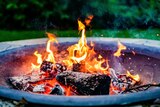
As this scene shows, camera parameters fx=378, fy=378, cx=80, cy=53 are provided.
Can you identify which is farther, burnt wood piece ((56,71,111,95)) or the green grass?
the green grass

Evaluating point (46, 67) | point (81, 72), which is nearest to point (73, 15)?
point (46, 67)

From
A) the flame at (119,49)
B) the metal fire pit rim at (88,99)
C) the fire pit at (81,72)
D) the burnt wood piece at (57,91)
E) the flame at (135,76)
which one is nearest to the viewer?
the metal fire pit rim at (88,99)

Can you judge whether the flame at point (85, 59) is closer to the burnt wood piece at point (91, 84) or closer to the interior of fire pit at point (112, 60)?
the interior of fire pit at point (112, 60)

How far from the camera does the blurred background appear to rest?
623cm

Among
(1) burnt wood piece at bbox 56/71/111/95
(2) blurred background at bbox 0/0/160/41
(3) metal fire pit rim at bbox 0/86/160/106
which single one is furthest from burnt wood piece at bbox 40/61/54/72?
(2) blurred background at bbox 0/0/160/41

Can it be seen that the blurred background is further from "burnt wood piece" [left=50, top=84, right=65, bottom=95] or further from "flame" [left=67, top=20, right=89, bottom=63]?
"burnt wood piece" [left=50, top=84, right=65, bottom=95]

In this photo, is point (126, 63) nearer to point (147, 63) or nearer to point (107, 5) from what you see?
point (147, 63)

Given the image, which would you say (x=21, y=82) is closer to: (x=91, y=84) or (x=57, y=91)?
(x=57, y=91)

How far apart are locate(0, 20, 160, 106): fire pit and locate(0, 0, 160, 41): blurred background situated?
273cm

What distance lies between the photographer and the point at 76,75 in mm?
2609

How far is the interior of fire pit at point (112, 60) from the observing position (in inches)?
118

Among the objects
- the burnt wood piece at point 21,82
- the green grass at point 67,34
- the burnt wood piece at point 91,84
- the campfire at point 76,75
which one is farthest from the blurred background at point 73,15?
the burnt wood piece at point 91,84

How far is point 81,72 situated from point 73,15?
3904mm

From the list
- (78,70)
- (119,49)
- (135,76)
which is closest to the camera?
(78,70)
